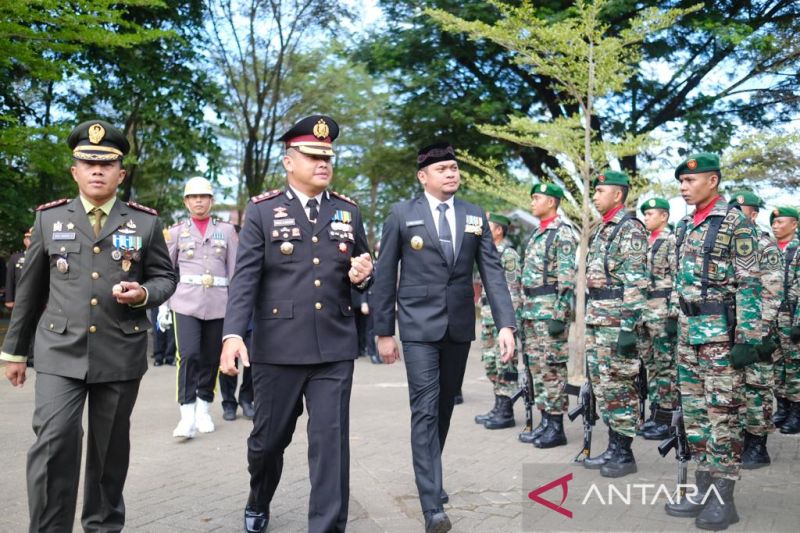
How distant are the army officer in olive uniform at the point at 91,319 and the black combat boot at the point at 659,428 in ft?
17.0

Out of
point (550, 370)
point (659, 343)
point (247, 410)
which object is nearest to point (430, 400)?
point (550, 370)

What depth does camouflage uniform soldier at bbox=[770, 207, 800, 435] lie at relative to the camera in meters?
7.96

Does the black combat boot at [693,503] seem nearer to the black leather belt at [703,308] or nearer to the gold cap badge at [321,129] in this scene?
the black leather belt at [703,308]

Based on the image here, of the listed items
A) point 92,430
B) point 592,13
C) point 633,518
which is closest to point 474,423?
point 633,518

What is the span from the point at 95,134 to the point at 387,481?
10.6 feet

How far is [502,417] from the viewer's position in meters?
7.87

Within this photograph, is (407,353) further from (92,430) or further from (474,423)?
(474,423)

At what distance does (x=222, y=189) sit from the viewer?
1217 inches

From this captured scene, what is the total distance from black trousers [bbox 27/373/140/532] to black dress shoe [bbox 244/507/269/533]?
27.8 inches

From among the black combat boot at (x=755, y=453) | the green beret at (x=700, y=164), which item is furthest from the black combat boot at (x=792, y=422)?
the green beret at (x=700, y=164)

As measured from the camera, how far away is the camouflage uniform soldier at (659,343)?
7.67 metres

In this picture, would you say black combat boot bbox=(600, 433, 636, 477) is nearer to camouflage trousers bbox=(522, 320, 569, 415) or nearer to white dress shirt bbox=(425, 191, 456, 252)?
camouflage trousers bbox=(522, 320, 569, 415)

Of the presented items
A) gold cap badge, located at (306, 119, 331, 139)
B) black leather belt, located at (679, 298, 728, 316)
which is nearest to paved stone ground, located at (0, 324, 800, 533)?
black leather belt, located at (679, 298, 728, 316)

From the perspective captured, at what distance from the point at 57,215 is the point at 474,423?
5.16 m
